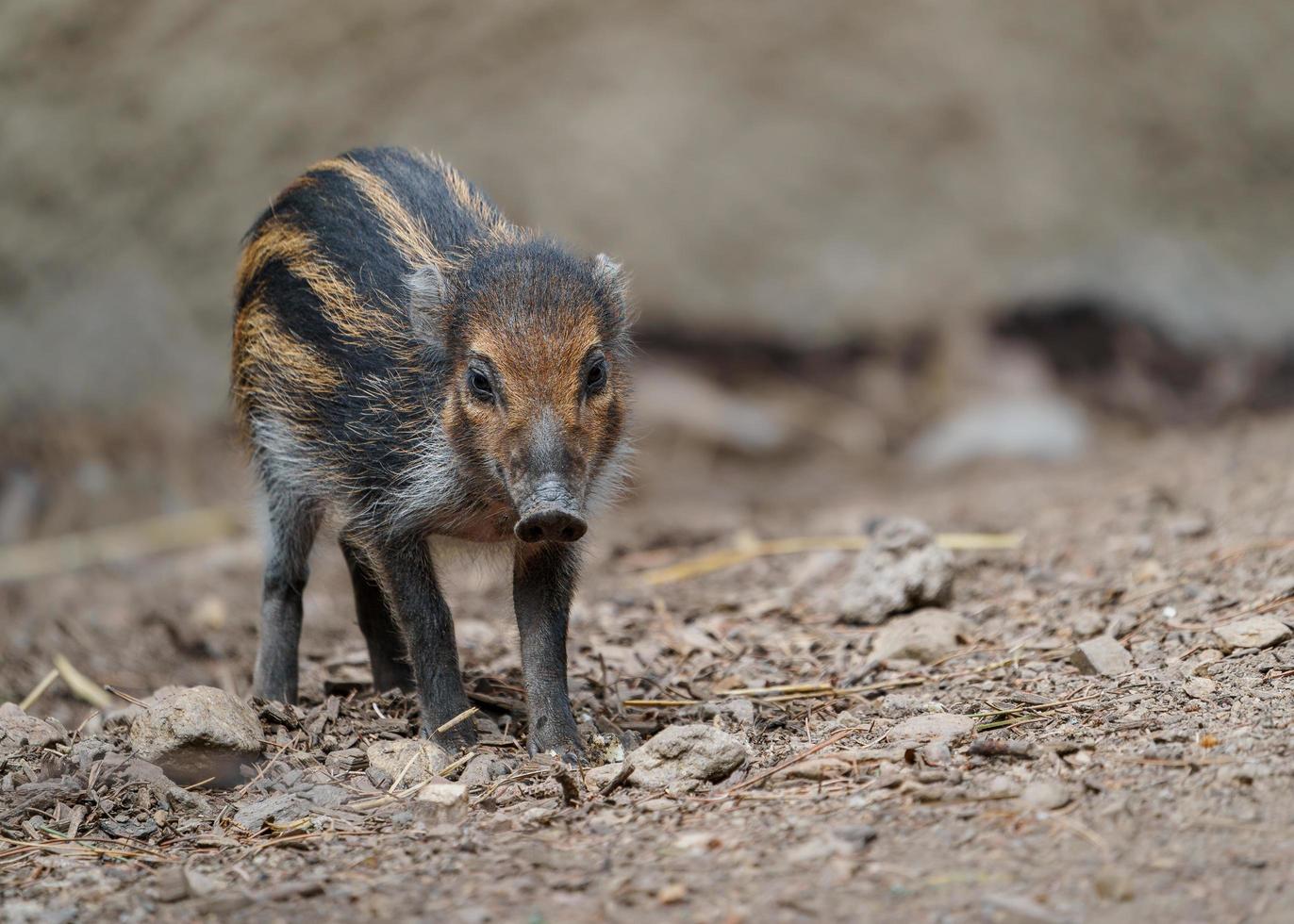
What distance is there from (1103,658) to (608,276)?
6.96ft

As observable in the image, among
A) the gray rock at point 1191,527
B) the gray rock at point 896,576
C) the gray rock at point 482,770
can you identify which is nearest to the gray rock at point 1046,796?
the gray rock at point 482,770

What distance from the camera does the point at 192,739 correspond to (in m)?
4.41

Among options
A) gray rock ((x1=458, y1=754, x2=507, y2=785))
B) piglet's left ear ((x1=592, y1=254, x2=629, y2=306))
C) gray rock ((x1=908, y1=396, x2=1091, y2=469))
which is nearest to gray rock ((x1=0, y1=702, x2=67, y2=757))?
gray rock ((x1=458, y1=754, x2=507, y2=785))

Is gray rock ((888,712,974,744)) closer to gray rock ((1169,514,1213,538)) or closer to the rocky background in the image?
gray rock ((1169,514,1213,538))

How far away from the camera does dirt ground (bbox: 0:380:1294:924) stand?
11.1 ft

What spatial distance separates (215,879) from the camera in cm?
371

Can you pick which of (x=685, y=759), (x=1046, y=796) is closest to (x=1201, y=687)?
(x=1046, y=796)

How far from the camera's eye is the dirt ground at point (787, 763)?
11.1 ft

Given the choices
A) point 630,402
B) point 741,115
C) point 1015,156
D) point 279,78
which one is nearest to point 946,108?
point 1015,156

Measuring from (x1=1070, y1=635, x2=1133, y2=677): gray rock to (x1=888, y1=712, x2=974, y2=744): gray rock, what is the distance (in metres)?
0.61

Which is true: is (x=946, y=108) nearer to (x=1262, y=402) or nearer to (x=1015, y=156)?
(x=1015, y=156)

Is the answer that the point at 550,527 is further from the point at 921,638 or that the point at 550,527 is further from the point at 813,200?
the point at 813,200

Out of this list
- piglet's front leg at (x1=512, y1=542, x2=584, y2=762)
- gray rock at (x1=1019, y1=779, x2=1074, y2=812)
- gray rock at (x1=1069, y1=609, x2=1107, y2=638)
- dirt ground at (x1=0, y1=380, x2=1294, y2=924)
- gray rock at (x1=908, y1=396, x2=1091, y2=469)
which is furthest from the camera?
gray rock at (x1=908, y1=396, x2=1091, y2=469)

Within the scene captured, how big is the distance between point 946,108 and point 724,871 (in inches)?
342
